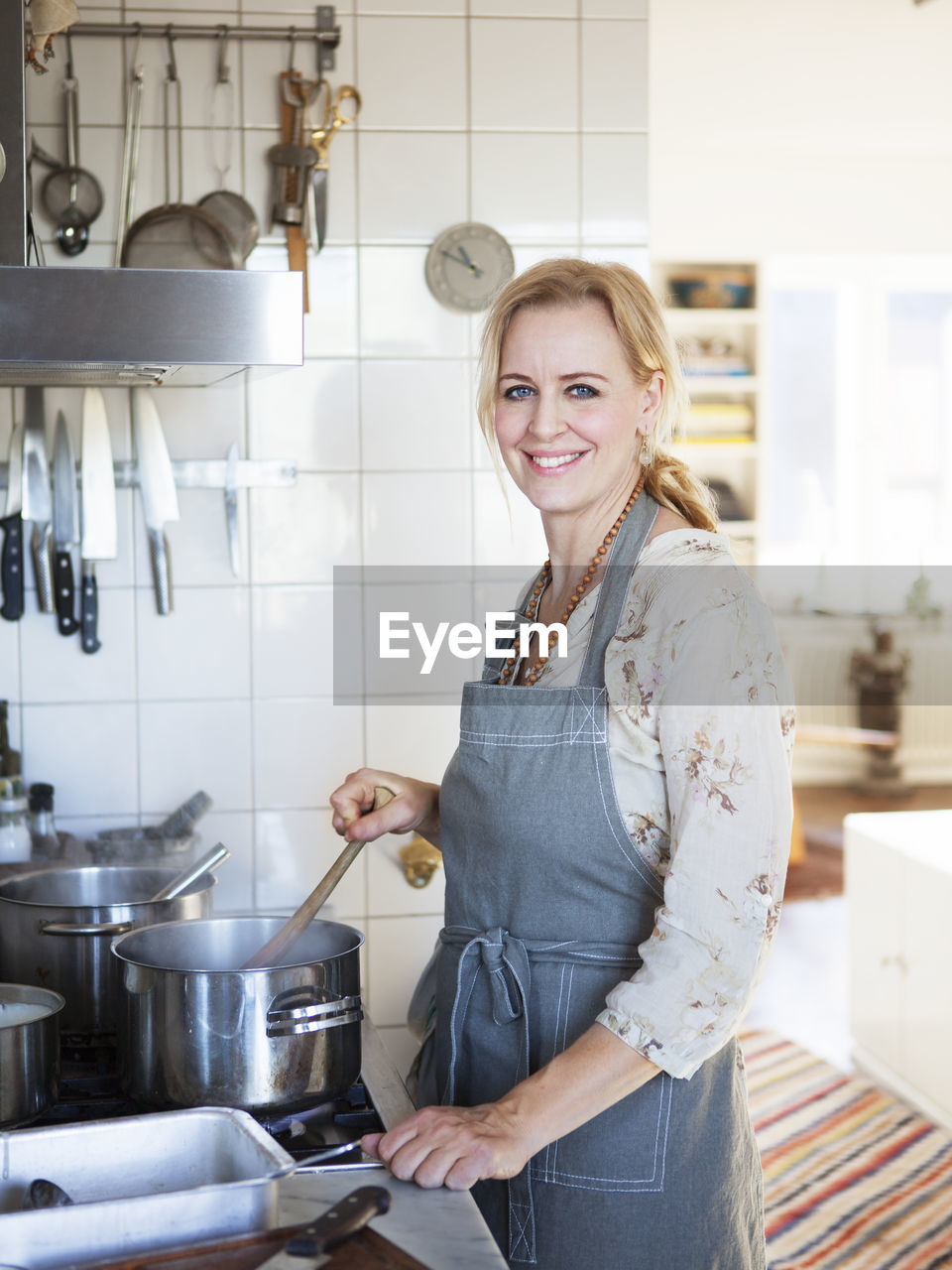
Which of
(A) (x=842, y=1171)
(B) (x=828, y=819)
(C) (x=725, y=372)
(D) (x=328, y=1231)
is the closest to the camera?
(D) (x=328, y=1231)

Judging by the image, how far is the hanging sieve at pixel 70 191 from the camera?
212cm

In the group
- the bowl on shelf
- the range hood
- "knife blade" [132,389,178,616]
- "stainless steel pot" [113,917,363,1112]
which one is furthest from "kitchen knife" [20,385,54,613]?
the bowl on shelf

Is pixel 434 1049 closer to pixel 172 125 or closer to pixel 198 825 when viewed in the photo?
pixel 198 825

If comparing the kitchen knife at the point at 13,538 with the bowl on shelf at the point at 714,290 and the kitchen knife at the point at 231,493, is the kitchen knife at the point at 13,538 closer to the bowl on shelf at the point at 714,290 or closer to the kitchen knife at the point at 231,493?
the kitchen knife at the point at 231,493

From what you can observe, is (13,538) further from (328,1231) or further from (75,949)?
(328,1231)

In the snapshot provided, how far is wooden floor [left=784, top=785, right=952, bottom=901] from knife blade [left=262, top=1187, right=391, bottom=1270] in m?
4.08

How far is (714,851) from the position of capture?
1.08 meters

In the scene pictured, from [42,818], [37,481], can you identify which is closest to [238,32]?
[37,481]

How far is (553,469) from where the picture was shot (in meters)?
1.33

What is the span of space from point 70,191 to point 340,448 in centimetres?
59

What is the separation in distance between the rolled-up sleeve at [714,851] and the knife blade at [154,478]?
1.25 meters

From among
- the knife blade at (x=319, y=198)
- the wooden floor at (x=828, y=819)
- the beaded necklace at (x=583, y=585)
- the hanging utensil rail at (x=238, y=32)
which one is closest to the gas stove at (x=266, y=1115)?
the beaded necklace at (x=583, y=585)

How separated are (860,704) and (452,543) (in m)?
4.63

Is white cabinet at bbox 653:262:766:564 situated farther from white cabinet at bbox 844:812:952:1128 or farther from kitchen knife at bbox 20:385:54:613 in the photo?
kitchen knife at bbox 20:385:54:613
